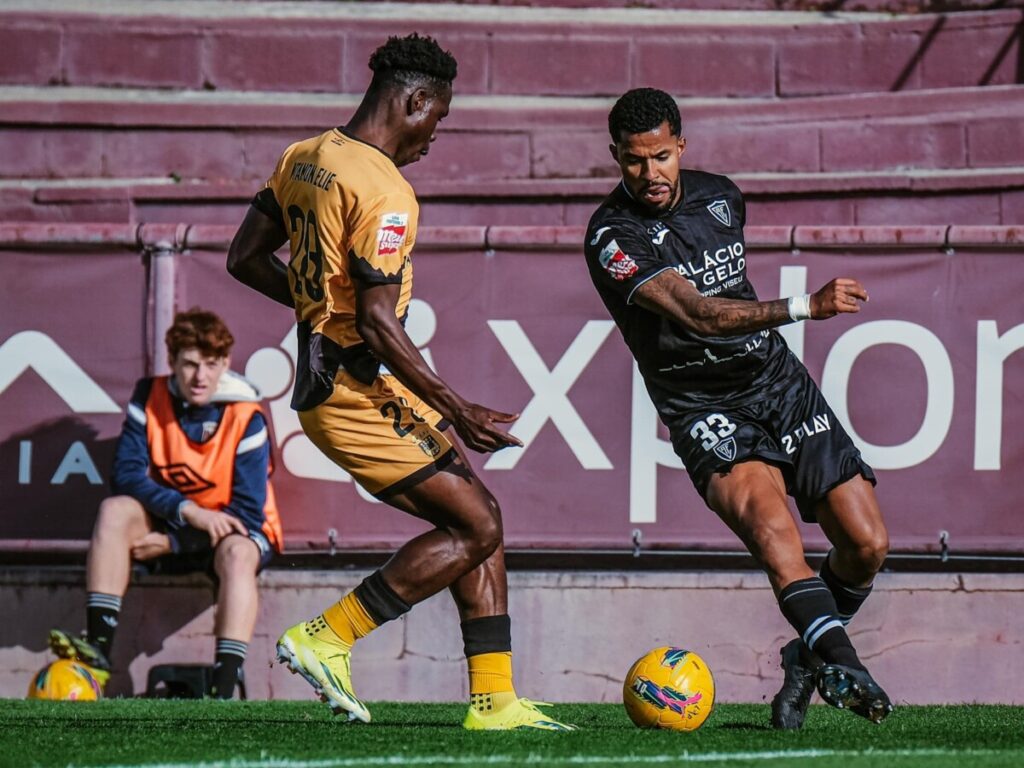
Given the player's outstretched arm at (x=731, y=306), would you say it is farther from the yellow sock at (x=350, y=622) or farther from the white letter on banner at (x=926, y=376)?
the white letter on banner at (x=926, y=376)

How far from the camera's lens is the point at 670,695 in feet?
18.7

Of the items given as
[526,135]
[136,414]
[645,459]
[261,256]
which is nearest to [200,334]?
[136,414]

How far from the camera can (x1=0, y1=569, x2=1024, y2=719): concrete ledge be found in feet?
26.5

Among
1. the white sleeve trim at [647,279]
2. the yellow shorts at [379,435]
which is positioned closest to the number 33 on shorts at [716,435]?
the white sleeve trim at [647,279]

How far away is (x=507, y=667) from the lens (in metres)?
5.77

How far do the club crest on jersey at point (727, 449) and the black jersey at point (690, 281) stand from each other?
21 centimetres

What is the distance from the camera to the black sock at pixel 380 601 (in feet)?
18.6

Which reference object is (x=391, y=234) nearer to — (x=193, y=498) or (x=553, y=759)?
(x=553, y=759)

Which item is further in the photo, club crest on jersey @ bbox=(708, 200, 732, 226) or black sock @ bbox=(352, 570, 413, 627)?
club crest on jersey @ bbox=(708, 200, 732, 226)

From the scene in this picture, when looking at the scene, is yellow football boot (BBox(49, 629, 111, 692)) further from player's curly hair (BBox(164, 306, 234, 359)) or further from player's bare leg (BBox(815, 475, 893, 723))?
player's bare leg (BBox(815, 475, 893, 723))

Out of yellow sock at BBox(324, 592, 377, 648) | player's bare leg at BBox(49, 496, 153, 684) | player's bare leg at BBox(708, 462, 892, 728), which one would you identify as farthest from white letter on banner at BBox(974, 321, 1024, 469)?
player's bare leg at BBox(49, 496, 153, 684)

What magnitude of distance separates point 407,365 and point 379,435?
32 centimetres

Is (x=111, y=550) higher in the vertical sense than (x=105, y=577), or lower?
higher

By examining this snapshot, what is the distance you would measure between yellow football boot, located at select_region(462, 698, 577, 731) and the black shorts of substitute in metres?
0.95
